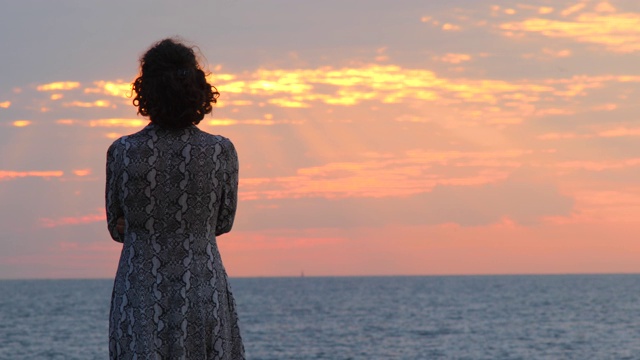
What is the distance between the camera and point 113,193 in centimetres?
448

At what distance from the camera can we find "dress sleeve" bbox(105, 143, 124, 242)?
4461mm

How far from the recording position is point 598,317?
85.3 metres

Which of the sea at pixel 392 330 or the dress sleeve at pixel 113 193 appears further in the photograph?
the sea at pixel 392 330

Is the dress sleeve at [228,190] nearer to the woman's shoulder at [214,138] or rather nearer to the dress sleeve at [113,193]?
the woman's shoulder at [214,138]

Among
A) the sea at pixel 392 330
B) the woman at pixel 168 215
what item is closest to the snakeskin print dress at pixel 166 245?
the woman at pixel 168 215

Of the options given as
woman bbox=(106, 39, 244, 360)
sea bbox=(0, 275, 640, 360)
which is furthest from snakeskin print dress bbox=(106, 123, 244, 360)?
sea bbox=(0, 275, 640, 360)

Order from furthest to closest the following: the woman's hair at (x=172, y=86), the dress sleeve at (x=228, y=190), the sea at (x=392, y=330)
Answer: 1. the sea at (x=392, y=330)
2. the dress sleeve at (x=228, y=190)
3. the woman's hair at (x=172, y=86)

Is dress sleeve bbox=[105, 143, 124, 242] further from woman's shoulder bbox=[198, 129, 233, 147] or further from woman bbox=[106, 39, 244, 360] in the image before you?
woman's shoulder bbox=[198, 129, 233, 147]

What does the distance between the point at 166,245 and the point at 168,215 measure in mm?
122

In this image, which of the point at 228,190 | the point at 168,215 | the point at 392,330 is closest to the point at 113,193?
the point at 168,215

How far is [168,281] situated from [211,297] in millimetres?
184

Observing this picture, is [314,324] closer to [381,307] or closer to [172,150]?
[381,307]

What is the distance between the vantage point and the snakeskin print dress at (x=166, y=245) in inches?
174

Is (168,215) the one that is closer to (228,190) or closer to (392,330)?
(228,190)
